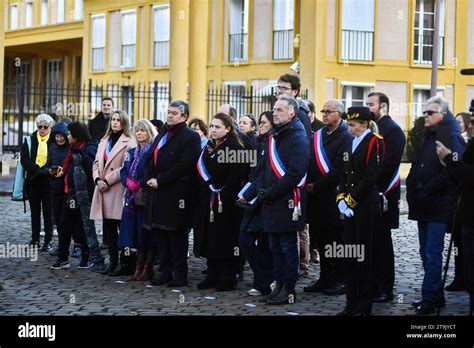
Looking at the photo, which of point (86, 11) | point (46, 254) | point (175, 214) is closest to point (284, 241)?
point (175, 214)

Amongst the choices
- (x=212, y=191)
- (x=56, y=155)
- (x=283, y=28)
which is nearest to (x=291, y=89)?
(x=212, y=191)

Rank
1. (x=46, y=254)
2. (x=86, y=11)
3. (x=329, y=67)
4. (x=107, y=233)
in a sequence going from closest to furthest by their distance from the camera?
(x=107, y=233) → (x=46, y=254) → (x=329, y=67) → (x=86, y=11)

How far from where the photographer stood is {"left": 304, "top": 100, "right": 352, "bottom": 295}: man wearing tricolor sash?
40.6 feet

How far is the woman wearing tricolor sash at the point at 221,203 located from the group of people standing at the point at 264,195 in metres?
0.01

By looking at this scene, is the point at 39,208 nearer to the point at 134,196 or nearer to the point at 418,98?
the point at 134,196

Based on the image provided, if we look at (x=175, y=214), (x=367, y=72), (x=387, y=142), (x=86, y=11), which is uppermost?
(x=86, y=11)

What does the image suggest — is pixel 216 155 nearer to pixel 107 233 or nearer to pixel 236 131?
pixel 236 131

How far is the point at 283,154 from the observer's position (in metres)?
11.6

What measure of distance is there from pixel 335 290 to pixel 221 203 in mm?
1700

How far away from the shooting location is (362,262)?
10664 mm

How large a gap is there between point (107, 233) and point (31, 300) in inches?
101

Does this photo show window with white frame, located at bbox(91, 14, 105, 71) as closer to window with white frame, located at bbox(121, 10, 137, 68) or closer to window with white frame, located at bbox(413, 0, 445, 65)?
window with white frame, located at bbox(121, 10, 137, 68)

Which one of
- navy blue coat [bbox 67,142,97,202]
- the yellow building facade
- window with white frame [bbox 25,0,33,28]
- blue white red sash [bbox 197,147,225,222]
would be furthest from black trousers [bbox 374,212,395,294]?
window with white frame [bbox 25,0,33,28]

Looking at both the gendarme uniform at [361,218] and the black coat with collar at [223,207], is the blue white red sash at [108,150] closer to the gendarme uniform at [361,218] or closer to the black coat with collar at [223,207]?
the black coat with collar at [223,207]
